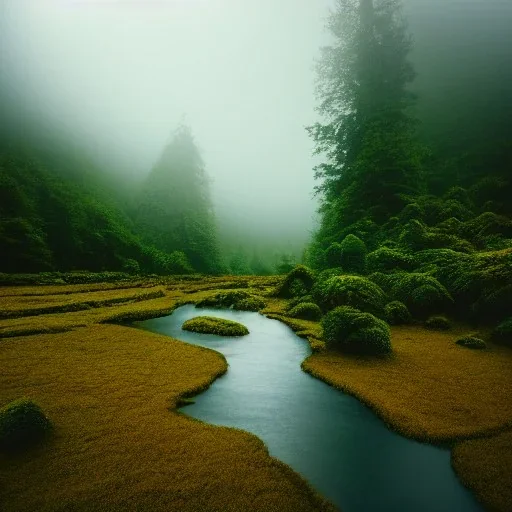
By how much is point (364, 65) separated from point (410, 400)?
112 ft

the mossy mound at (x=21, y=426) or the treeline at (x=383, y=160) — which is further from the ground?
the treeline at (x=383, y=160)

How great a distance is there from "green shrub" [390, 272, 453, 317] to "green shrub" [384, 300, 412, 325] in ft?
2.17

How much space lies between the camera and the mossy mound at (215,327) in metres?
14.7

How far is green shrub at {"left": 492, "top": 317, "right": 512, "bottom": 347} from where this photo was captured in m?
11.3

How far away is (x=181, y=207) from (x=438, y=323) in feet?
190

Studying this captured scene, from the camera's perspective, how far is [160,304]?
2186cm

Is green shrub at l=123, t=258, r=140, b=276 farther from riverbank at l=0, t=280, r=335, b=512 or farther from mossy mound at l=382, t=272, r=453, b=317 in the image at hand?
mossy mound at l=382, t=272, r=453, b=317

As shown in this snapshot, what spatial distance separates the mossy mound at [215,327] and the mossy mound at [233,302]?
5.54 m

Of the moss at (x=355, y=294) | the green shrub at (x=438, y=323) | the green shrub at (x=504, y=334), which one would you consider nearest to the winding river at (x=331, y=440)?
the moss at (x=355, y=294)

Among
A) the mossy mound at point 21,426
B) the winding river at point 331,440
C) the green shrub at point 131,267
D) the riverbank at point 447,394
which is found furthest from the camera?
the green shrub at point 131,267

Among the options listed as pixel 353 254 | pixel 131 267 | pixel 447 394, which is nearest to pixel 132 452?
pixel 447 394

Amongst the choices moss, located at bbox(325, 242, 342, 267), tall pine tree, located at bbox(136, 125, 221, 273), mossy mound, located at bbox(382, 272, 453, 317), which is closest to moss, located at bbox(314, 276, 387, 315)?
mossy mound, located at bbox(382, 272, 453, 317)

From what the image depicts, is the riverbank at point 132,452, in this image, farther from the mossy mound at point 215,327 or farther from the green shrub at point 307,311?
the green shrub at point 307,311

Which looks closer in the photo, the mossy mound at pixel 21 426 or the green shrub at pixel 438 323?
the mossy mound at pixel 21 426
